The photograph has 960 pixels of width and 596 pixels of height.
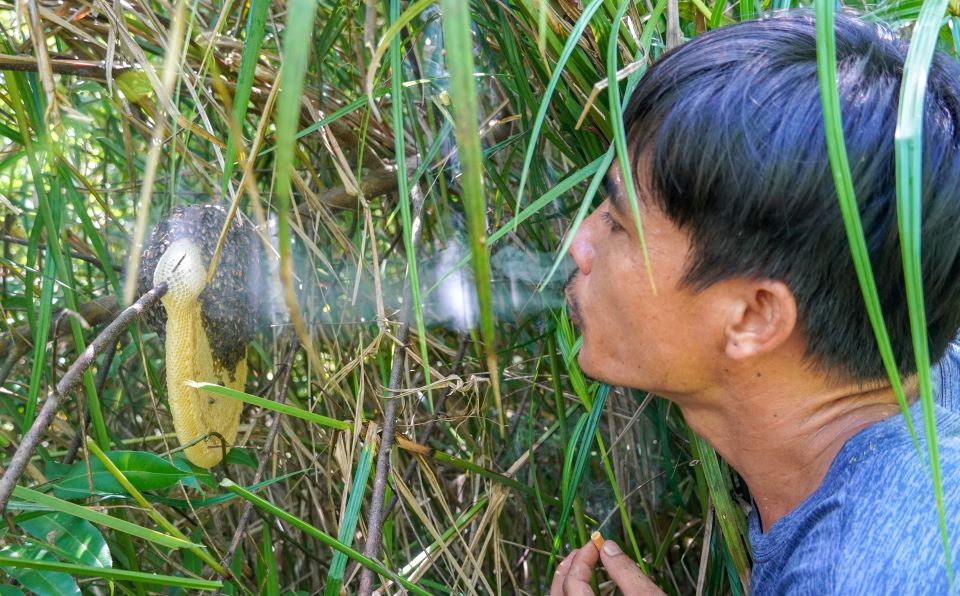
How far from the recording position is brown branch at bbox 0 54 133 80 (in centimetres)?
107

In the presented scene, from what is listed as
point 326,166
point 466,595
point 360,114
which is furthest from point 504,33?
point 466,595

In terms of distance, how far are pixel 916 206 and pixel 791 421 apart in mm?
435

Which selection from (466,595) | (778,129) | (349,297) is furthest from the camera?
(349,297)

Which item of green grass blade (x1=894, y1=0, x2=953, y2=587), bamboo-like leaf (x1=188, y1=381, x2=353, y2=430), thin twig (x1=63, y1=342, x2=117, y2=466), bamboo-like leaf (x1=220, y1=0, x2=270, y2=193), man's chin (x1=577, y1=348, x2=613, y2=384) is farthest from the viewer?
thin twig (x1=63, y1=342, x2=117, y2=466)

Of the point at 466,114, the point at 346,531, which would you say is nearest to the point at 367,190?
the point at 346,531

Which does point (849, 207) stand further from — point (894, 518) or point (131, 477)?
point (131, 477)

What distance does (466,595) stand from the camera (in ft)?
4.42

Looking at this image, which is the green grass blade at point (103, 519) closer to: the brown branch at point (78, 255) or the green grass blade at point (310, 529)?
the green grass blade at point (310, 529)

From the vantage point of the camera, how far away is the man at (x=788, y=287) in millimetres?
819

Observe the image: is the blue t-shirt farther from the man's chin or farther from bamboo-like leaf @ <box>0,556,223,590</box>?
bamboo-like leaf @ <box>0,556,223,590</box>

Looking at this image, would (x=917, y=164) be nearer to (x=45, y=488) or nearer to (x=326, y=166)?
(x=45, y=488)

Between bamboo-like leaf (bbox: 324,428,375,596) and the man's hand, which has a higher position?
bamboo-like leaf (bbox: 324,428,375,596)

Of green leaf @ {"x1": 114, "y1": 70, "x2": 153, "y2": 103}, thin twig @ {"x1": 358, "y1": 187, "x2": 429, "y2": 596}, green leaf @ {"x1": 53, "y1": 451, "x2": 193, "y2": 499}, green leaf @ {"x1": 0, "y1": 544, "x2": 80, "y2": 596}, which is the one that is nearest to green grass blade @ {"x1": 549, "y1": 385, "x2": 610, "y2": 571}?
thin twig @ {"x1": 358, "y1": 187, "x2": 429, "y2": 596}

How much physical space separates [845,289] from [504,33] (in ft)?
1.55
